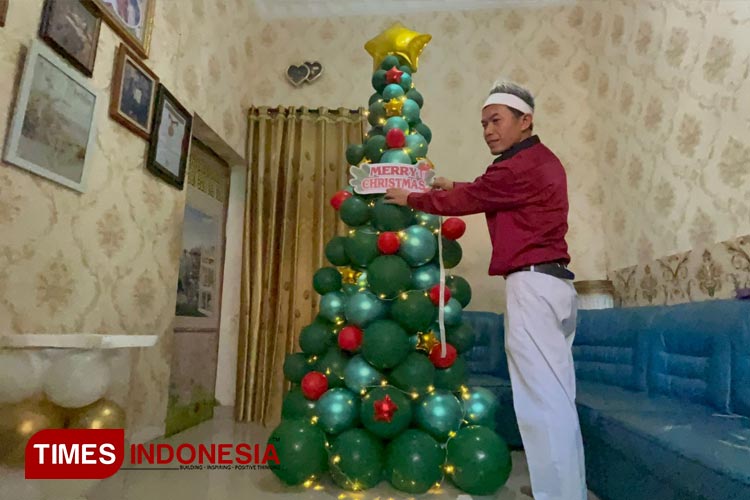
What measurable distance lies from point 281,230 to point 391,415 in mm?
1833

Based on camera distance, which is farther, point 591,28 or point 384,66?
point 591,28

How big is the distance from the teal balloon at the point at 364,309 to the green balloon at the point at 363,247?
0.44 ft

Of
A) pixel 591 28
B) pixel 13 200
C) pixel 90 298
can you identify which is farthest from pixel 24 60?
pixel 591 28

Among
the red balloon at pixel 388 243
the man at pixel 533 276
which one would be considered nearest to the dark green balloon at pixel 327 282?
the red balloon at pixel 388 243

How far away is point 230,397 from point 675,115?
3.06 m

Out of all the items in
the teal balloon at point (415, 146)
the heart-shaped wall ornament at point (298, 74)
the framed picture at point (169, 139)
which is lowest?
the teal balloon at point (415, 146)

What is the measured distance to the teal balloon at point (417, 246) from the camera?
1.84 metres

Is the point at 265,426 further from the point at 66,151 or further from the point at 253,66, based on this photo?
the point at 253,66

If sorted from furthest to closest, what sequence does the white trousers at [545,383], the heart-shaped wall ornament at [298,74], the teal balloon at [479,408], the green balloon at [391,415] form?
the heart-shaped wall ornament at [298,74] < the teal balloon at [479,408] < the green balloon at [391,415] < the white trousers at [545,383]

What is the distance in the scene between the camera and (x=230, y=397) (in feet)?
10.3

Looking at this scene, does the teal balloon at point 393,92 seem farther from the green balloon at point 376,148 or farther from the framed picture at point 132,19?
the framed picture at point 132,19

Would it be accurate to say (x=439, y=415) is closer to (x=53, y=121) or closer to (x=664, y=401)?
(x=664, y=401)

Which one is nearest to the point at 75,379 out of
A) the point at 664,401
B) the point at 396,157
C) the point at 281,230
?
the point at 396,157

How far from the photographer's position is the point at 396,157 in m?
1.97
